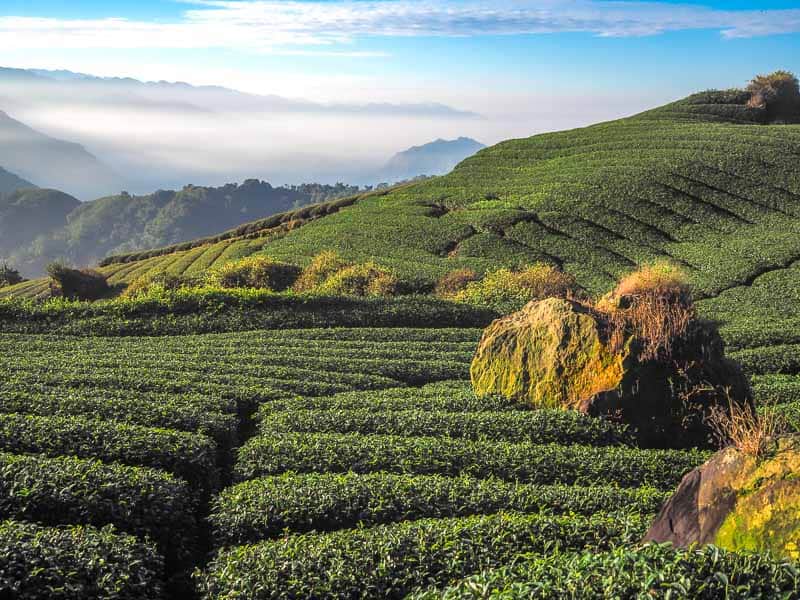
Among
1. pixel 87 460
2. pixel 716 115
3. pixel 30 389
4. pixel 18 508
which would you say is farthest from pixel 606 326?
pixel 716 115

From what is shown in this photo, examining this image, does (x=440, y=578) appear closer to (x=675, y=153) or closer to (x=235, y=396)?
(x=235, y=396)

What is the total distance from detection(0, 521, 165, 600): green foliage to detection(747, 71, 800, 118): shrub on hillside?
90795 mm

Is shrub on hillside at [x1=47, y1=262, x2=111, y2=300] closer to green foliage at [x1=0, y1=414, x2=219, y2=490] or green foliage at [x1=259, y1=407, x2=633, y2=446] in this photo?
green foliage at [x1=0, y1=414, x2=219, y2=490]

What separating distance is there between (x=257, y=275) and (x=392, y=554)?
118 feet

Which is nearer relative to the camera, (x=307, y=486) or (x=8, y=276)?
(x=307, y=486)

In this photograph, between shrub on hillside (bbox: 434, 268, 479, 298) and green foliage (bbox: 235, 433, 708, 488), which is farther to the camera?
shrub on hillside (bbox: 434, 268, 479, 298)

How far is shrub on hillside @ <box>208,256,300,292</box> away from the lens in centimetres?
4456

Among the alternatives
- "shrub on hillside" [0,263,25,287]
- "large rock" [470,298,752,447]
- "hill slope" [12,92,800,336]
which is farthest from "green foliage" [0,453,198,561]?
"shrub on hillside" [0,263,25,287]

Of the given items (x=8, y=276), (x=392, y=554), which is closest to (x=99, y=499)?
(x=392, y=554)

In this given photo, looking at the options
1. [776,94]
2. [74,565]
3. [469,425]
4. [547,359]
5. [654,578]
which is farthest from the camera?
[776,94]

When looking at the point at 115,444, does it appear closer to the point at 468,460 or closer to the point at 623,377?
the point at 468,460

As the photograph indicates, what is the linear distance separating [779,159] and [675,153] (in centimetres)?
825

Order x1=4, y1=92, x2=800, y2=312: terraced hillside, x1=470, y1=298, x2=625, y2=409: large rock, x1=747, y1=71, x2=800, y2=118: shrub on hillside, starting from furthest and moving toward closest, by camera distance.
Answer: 1. x1=747, y1=71, x2=800, y2=118: shrub on hillside
2. x1=4, y1=92, x2=800, y2=312: terraced hillside
3. x1=470, y1=298, x2=625, y2=409: large rock

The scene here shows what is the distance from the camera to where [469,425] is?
15680 mm
